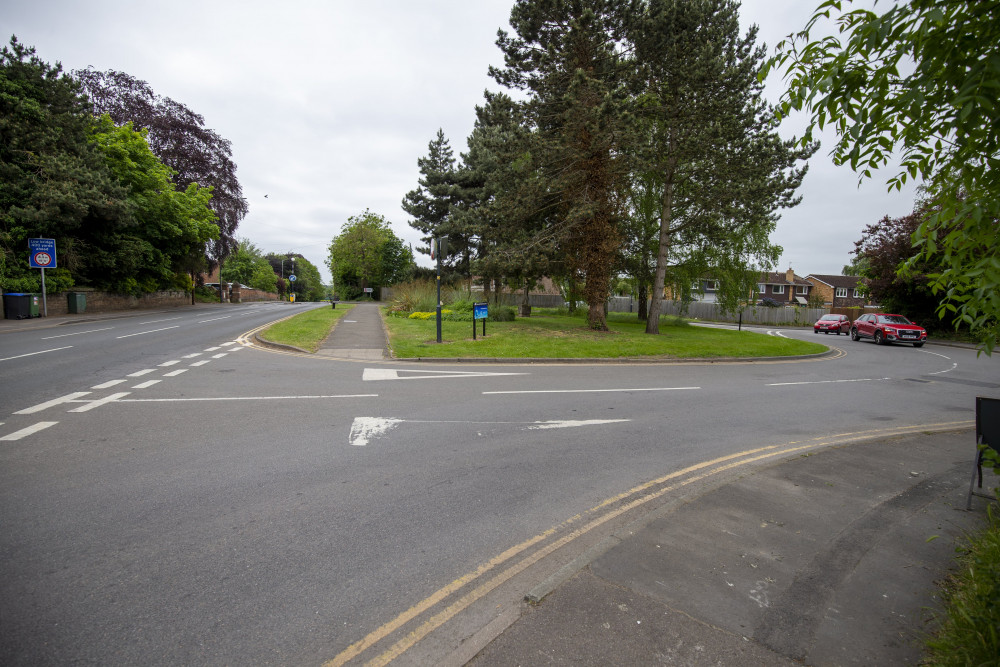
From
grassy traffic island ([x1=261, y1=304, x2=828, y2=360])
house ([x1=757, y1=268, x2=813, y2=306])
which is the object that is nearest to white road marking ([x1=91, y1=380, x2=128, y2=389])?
grassy traffic island ([x1=261, y1=304, x2=828, y2=360])

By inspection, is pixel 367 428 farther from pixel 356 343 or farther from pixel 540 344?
pixel 540 344

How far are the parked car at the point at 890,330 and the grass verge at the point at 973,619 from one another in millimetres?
27767

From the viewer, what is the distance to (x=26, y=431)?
5703 millimetres

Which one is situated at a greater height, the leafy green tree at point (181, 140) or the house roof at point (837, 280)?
the leafy green tree at point (181, 140)

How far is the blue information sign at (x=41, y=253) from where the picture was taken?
875 inches

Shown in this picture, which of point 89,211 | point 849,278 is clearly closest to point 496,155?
point 89,211

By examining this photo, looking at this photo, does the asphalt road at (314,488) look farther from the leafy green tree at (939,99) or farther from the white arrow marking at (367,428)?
the leafy green tree at (939,99)

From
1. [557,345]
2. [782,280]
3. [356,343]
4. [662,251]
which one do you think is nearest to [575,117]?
[662,251]

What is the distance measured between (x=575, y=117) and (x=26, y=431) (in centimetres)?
1742

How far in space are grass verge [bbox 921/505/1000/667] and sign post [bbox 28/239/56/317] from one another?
30858mm

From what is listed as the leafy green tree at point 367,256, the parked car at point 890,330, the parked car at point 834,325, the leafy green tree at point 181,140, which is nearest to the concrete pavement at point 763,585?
the parked car at point 890,330

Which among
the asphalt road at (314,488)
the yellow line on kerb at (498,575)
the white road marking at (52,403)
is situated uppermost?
the white road marking at (52,403)

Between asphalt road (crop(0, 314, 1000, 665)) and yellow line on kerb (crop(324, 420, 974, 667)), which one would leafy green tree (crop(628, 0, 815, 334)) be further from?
yellow line on kerb (crop(324, 420, 974, 667))

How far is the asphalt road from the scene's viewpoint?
262cm
